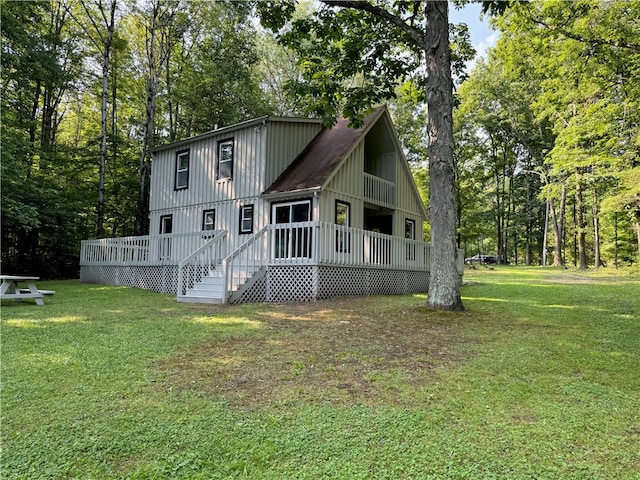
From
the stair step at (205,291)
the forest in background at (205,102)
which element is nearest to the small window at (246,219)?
the stair step at (205,291)

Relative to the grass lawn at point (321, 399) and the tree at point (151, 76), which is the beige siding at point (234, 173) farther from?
the grass lawn at point (321, 399)

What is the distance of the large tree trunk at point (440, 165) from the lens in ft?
25.5

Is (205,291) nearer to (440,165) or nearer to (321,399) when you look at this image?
(440,165)

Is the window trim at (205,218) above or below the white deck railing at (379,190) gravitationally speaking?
below

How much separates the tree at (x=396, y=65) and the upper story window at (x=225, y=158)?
14.2ft

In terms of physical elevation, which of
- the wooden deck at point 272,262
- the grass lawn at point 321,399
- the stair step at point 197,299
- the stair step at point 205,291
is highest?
the wooden deck at point 272,262

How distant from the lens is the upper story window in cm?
1461

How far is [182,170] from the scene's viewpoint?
1636 centimetres

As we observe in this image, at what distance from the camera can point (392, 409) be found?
338cm

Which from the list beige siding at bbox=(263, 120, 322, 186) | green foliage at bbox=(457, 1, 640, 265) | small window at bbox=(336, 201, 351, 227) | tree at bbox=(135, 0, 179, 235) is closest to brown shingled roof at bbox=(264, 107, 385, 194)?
beige siding at bbox=(263, 120, 322, 186)

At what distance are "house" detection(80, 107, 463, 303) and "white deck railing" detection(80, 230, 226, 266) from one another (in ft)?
0.15

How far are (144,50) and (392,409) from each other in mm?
28280

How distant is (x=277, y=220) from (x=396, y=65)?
5.94 meters

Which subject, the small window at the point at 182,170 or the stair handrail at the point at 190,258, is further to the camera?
the small window at the point at 182,170
